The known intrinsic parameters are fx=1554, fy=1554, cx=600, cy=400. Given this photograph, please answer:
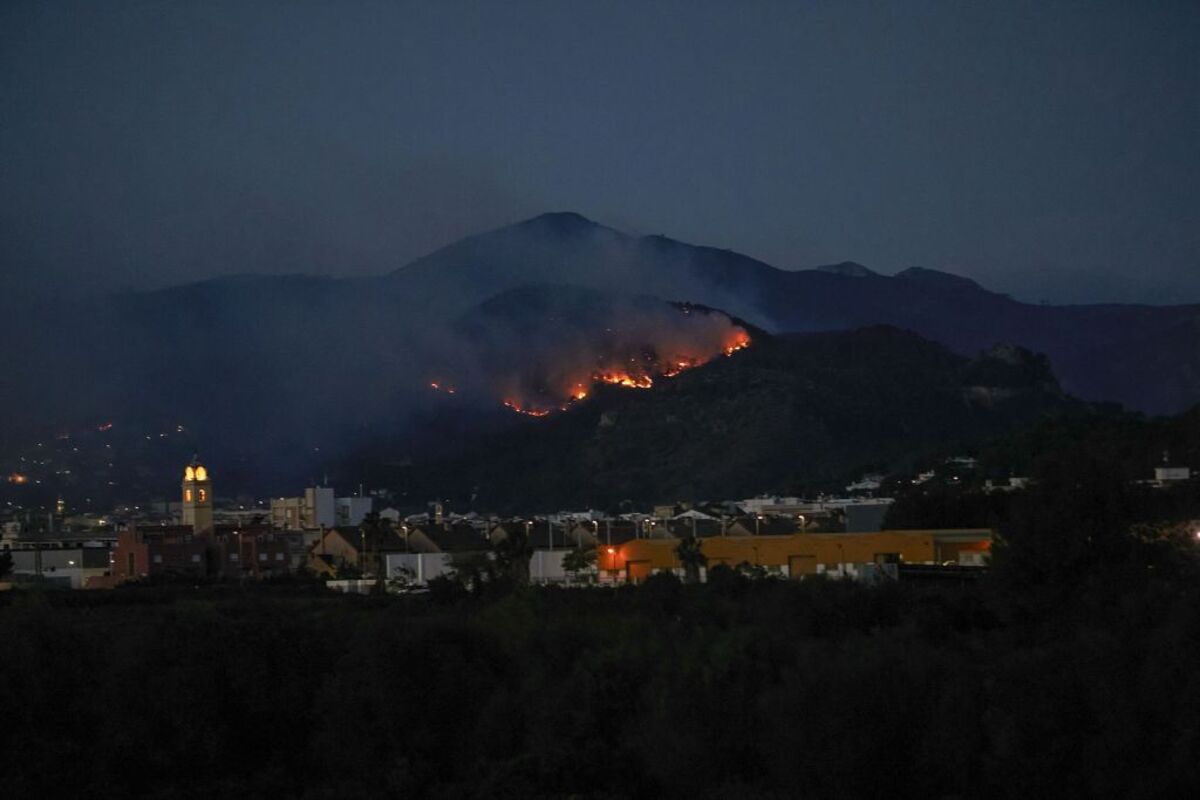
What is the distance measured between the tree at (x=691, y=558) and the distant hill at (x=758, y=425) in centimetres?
6151

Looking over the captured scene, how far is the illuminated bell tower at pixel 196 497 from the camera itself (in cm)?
8038

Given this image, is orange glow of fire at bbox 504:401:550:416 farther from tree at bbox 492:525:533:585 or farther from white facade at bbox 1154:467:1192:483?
white facade at bbox 1154:467:1192:483

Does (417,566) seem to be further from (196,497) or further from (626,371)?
(626,371)

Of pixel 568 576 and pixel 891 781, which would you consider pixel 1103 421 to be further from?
pixel 891 781

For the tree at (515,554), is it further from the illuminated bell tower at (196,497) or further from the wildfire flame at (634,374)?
the wildfire flame at (634,374)

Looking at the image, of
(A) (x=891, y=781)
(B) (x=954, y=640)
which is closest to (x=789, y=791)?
(A) (x=891, y=781)

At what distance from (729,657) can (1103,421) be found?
6661 cm

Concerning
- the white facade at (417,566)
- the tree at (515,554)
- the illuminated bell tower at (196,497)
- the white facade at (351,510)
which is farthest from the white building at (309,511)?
the tree at (515,554)

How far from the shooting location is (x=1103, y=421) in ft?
274

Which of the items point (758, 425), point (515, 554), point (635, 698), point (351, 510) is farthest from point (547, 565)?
point (758, 425)

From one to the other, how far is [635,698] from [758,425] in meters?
104

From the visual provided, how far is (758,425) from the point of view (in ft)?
414

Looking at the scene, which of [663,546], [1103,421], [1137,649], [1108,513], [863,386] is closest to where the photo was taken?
[1137,649]

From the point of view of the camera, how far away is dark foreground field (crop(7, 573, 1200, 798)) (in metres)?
17.4
